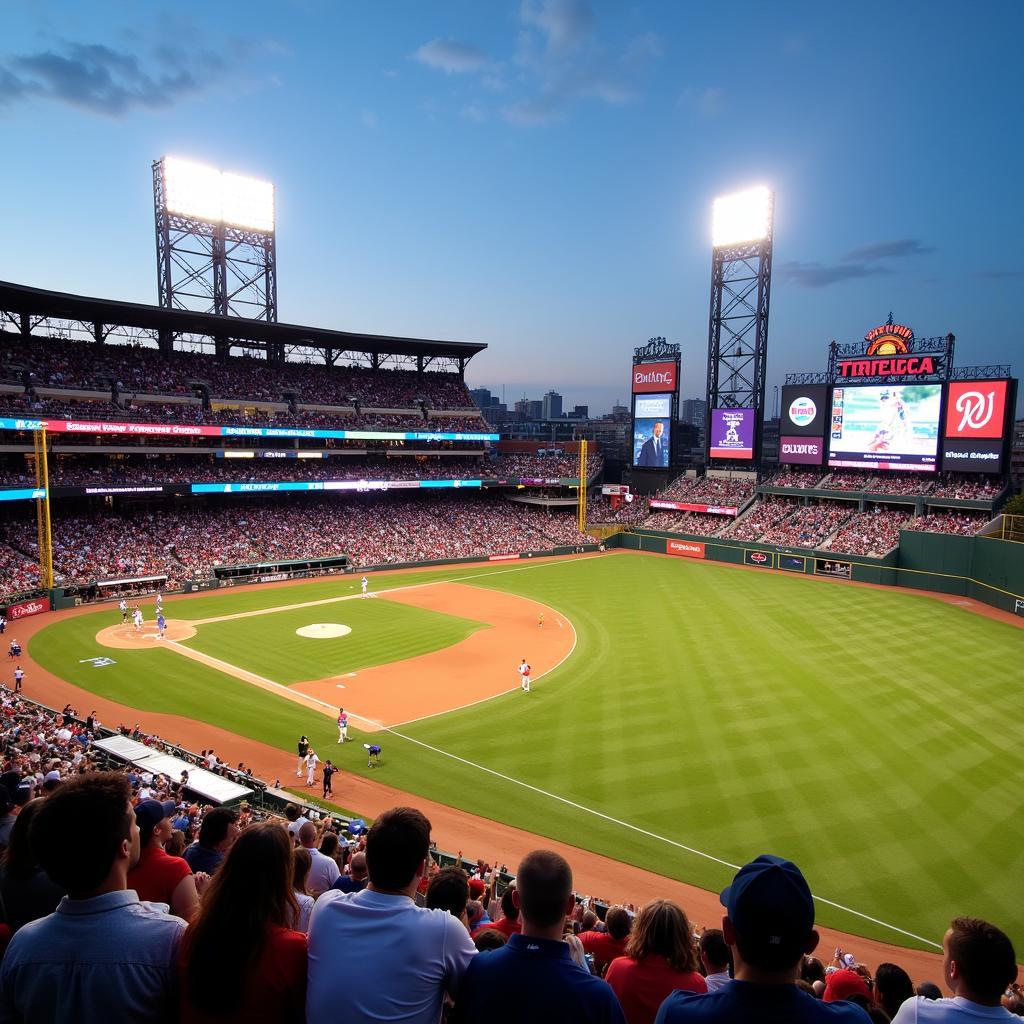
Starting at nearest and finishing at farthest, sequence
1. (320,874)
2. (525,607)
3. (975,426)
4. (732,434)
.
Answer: (320,874) → (525,607) → (975,426) → (732,434)

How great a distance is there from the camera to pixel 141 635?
33.0 metres

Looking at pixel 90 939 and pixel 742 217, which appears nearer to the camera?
pixel 90 939

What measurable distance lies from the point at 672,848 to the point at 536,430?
163m

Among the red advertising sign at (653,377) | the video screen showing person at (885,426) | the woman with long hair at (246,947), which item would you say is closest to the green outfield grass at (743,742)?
the woman with long hair at (246,947)

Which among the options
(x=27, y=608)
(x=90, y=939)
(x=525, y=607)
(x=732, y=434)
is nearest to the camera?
(x=90, y=939)

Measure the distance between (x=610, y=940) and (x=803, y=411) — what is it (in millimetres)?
60690

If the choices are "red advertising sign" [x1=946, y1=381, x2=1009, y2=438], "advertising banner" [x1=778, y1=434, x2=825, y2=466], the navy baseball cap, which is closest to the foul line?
the navy baseball cap

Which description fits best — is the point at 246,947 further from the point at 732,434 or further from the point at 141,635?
the point at 732,434

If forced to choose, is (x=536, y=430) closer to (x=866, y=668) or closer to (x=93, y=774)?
(x=866, y=668)

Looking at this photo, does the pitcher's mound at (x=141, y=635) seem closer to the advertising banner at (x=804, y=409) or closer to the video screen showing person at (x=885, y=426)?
the advertising banner at (x=804, y=409)

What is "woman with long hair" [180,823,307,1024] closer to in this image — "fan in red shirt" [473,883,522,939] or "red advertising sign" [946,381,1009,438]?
"fan in red shirt" [473,883,522,939]

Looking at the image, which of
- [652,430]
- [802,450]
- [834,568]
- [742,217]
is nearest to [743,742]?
[834,568]

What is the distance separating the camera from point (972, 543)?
4569 centimetres

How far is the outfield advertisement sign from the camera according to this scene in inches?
1676
